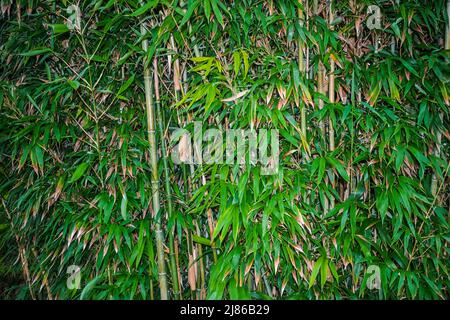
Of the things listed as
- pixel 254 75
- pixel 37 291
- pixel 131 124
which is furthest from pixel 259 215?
pixel 37 291

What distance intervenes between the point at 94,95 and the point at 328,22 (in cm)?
119

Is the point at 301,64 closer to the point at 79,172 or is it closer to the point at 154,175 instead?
the point at 154,175

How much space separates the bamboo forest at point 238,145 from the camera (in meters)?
1.59

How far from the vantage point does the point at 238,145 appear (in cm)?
161

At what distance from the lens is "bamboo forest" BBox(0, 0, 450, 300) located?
159cm

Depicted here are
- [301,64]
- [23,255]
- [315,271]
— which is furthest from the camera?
[23,255]

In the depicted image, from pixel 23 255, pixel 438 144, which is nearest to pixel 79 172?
pixel 23 255

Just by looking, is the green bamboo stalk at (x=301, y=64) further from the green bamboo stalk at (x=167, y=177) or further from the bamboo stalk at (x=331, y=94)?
the green bamboo stalk at (x=167, y=177)

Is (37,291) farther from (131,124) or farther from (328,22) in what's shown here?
(328,22)

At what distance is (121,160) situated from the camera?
1668 millimetres

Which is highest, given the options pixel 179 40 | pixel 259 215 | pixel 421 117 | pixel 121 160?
pixel 179 40

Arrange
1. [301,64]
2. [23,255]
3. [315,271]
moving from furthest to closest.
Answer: [23,255] → [301,64] → [315,271]

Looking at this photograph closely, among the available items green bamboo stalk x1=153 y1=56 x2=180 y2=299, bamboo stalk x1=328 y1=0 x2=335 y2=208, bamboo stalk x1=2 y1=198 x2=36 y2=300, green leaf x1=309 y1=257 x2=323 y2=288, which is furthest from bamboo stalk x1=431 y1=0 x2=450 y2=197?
bamboo stalk x1=2 y1=198 x2=36 y2=300

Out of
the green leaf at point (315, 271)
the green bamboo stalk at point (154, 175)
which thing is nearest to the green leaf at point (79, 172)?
the green bamboo stalk at point (154, 175)
